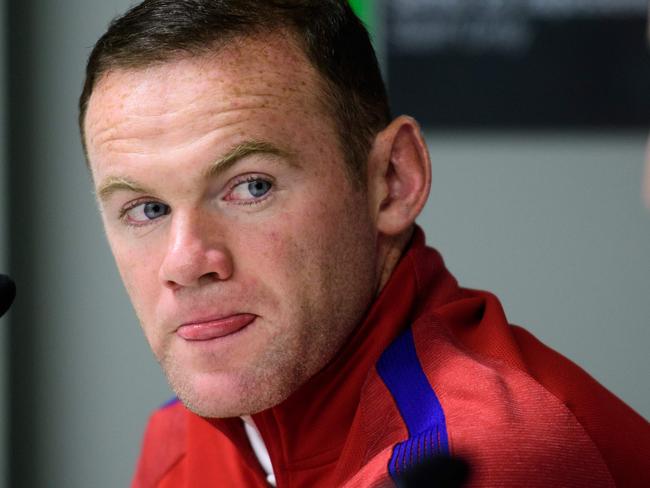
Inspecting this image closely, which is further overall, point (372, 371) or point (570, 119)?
point (570, 119)

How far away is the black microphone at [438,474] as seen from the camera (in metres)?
0.53

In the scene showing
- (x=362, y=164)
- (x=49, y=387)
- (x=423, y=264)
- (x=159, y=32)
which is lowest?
(x=49, y=387)

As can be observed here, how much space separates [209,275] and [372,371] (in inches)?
8.3

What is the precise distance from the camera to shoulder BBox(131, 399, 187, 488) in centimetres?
147

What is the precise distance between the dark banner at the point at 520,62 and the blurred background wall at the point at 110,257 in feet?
0.18

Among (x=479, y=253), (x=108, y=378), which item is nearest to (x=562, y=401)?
(x=479, y=253)

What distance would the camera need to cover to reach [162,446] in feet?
4.90

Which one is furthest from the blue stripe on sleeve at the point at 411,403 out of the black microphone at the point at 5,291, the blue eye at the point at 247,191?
the black microphone at the point at 5,291

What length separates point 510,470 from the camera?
864 mm

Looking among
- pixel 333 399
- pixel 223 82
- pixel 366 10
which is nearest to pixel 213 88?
pixel 223 82

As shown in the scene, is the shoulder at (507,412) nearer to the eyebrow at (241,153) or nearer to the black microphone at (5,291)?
the eyebrow at (241,153)

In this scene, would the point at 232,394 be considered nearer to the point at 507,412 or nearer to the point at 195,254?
the point at 195,254

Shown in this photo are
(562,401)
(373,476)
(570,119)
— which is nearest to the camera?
(373,476)

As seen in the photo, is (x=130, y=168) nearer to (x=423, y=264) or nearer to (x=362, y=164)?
(x=362, y=164)
